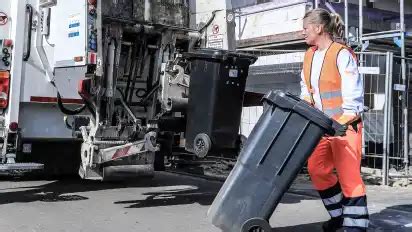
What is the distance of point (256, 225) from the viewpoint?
14.4ft

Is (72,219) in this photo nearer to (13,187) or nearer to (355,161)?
(13,187)

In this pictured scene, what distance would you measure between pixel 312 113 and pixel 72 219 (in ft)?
10.4

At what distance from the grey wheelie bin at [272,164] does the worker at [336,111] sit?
0.28 metres

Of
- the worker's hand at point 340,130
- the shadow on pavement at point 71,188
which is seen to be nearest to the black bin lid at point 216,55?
the shadow on pavement at point 71,188

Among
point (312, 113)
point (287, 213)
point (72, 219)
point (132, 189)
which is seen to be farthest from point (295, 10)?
point (312, 113)

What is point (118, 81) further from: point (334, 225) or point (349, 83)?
point (349, 83)

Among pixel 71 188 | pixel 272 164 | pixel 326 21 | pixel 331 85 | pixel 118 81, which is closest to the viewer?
pixel 272 164

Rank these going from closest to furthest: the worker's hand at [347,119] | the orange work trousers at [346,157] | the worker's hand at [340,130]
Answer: the worker's hand at [340,130], the worker's hand at [347,119], the orange work trousers at [346,157]

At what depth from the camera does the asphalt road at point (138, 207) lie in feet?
20.0

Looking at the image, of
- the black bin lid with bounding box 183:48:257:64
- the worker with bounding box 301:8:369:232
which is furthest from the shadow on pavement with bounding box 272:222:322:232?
the black bin lid with bounding box 183:48:257:64

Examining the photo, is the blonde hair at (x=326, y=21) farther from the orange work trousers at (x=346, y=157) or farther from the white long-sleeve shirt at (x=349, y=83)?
the orange work trousers at (x=346, y=157)

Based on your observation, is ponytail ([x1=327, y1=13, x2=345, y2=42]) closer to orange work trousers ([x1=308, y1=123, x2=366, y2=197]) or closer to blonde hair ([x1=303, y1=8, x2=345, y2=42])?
blonde hair ([x1=303, y1=8, x2=345, y2=42])

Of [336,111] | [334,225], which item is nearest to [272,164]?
[336,111]

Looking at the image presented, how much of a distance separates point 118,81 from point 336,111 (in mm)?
3422
